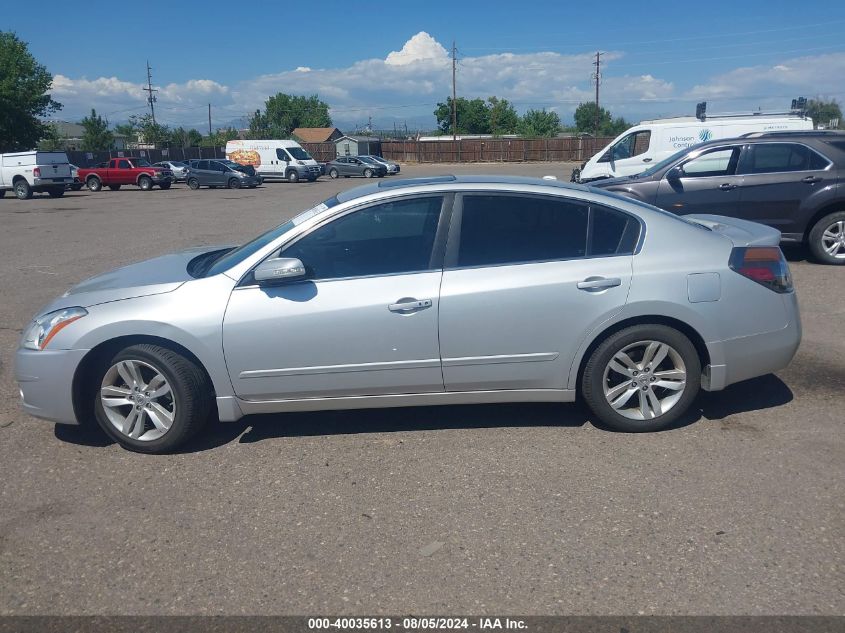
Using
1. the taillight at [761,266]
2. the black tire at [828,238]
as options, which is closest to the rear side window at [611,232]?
the taillight at [761,266]

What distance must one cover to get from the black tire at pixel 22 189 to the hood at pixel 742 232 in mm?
32431

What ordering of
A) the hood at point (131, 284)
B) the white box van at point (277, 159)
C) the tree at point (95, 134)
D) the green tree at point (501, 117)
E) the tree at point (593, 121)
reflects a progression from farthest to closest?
the tree at point (593, 121) → the green tree at point (501, 117) → the tree at point (95, 134) → the white box van at point (277, 159) → the hood at point (131, 284)

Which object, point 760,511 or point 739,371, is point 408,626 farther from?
point 739,371

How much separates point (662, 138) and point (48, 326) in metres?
14.8

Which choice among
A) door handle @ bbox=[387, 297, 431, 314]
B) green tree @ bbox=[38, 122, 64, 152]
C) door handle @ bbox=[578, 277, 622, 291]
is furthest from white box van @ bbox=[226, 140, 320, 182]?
door handle @ bbox=[578, 277, 622, 291]

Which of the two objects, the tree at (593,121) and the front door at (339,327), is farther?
the tree at (593,121)

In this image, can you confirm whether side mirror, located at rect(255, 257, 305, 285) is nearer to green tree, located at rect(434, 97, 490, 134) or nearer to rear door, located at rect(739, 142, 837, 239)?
rear door, located at rect(739, 142, 837, 239)

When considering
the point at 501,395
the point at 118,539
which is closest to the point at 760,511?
the point at 501,395

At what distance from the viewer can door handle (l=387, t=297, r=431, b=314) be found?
13.8ft

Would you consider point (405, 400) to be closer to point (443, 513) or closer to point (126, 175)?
point (443, 513)

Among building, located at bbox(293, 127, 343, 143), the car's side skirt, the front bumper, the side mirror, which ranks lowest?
the car's side skirt

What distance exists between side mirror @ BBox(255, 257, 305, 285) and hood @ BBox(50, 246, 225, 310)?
589mm

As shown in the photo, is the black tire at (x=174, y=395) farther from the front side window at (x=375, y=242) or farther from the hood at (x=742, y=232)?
the hood at (x=742, y=232)

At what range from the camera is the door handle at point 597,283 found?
4.29 m
